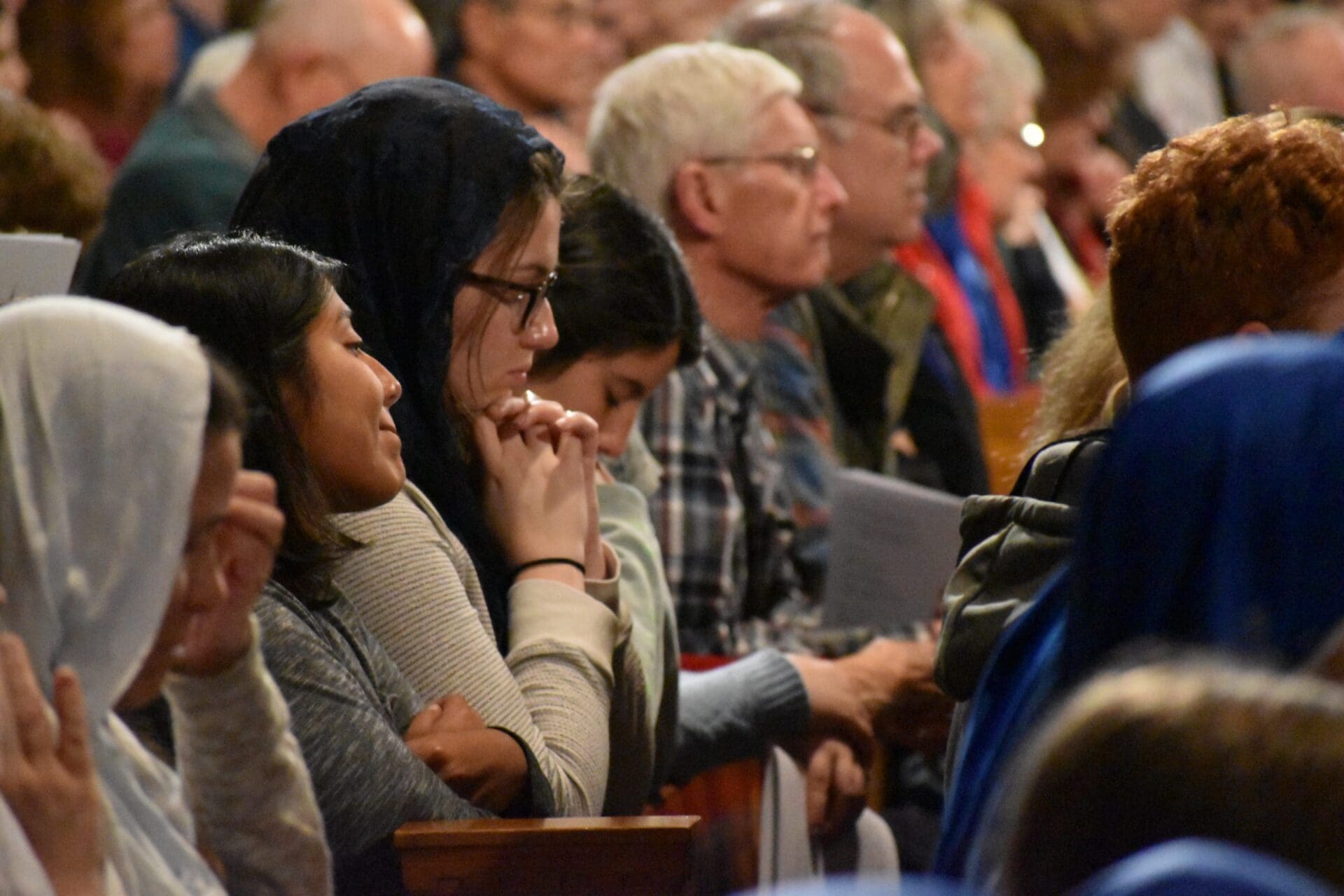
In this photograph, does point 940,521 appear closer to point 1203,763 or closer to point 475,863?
point 475,863

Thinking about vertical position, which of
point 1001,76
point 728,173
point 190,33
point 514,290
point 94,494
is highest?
point 94,494

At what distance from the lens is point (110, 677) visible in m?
1.46

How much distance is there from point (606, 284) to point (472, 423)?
0.43m

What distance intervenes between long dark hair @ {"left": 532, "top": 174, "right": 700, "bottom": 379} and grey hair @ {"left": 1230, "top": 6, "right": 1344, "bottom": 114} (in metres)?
5.37

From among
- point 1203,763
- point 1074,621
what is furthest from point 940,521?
point 1203,763

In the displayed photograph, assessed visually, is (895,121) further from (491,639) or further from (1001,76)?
(491,639)

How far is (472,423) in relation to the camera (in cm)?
254

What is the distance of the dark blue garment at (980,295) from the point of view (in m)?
5.99

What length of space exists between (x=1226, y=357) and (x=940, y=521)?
206 cm

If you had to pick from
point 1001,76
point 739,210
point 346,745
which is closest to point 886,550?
point 739,210

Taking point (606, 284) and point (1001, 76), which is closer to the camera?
point (606, 284)

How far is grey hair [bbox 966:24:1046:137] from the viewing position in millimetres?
6875

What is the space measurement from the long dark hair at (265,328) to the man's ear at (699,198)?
1.99m

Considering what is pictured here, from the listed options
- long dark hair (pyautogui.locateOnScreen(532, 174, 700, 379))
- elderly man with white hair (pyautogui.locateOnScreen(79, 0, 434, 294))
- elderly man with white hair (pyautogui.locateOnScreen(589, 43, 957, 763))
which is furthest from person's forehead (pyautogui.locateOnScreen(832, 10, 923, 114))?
long dark hair (pyautogui.locateOnScreen(532, 174, 700, 379))
